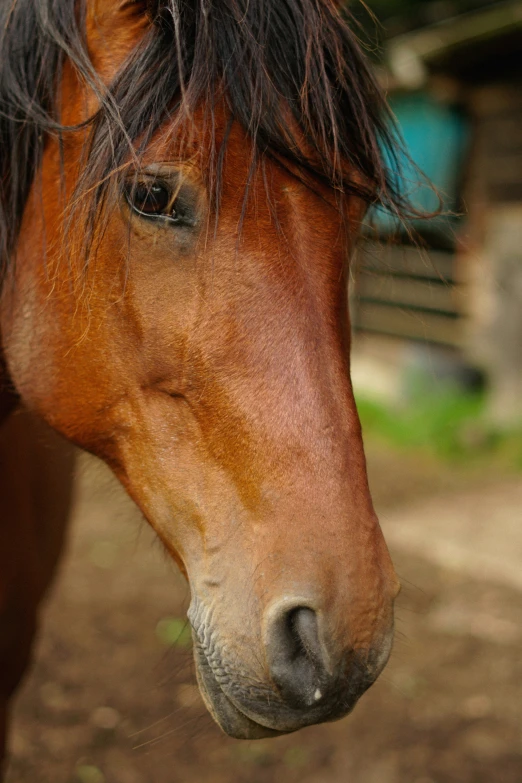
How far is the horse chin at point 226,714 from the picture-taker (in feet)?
4.48

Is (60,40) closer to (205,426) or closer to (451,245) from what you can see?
(205,426)

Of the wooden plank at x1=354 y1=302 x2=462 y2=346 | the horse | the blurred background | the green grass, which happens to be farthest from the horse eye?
the wooden plank at x1=354 y1=302 x2=462 y2=346

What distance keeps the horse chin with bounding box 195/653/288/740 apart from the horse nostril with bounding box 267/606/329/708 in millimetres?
143

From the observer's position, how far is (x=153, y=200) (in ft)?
4.67

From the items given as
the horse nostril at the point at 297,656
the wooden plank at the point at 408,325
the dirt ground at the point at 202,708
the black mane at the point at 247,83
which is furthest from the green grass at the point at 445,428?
the horse nostril at the point at 297,656

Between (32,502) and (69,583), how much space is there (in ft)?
7.30

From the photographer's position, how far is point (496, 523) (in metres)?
4.89

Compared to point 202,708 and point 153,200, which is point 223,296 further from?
point 202,708

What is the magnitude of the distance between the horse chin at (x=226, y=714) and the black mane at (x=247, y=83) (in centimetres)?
90

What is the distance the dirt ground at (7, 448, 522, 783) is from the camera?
2891mm

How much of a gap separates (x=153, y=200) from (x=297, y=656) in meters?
0.88

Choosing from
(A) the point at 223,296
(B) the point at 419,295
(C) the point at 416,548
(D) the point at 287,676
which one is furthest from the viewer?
(B) the point at 419,295

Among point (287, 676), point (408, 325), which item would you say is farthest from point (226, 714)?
point (408, 325)

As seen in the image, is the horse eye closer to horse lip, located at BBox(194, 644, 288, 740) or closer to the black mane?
the black mane
